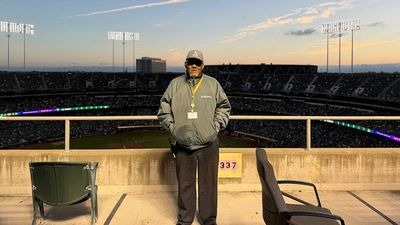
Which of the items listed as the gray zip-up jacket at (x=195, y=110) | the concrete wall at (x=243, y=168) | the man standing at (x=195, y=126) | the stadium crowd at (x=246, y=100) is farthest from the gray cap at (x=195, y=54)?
the stadium crowd at (x=246, y=100)

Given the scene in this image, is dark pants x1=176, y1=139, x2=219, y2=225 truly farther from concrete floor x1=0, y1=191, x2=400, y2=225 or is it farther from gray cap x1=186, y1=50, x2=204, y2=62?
gray cap x1=186, y1=50, x2=204, y2=62

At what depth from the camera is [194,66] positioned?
3.92m

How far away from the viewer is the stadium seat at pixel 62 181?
12.3 ft

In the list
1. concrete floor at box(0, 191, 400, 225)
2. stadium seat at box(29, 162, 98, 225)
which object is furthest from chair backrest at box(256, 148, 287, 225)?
stadium seat at box(29, 162, 98, 225)

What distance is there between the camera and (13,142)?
3691 cm

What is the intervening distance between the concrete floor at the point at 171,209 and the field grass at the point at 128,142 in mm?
30534

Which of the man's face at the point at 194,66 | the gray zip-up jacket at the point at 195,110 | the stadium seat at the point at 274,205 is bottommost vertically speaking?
the stadium seat at the point at 274,205

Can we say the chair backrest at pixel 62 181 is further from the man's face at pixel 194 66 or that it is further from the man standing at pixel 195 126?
the man's face at pixel 194 66

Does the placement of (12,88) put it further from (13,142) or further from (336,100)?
(336,100)

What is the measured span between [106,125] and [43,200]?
149 feet

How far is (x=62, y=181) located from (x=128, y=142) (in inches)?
1448

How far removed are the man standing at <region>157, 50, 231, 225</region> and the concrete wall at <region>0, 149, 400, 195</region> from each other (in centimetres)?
170

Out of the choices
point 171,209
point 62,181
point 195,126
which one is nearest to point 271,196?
point 195,126

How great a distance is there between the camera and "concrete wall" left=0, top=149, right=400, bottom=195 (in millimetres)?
5660
